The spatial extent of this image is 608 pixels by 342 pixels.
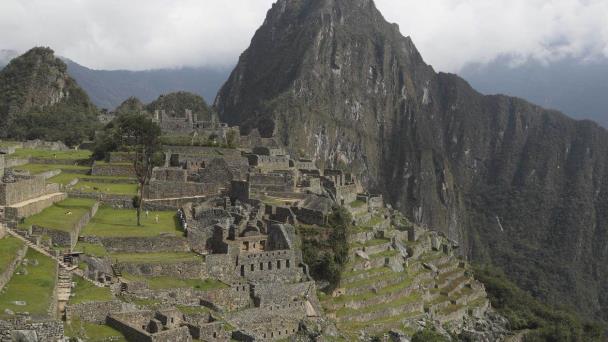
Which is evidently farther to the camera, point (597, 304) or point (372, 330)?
point (597, 304)

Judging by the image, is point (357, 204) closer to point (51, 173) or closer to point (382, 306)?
point (382, 306)

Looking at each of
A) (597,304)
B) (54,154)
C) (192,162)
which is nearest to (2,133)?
(54,154)

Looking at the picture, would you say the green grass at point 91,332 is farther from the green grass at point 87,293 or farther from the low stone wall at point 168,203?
the low stone wall at point 168,203

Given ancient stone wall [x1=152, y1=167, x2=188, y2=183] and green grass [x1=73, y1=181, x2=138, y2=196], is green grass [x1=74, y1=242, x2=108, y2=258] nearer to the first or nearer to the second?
green grass [x1=73, y1=181, x2=138, y2=196]

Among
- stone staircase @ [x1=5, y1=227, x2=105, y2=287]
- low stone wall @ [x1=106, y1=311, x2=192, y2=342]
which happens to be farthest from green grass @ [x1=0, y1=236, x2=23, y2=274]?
low stone wall @ [x1=106, y1=311, x2=192, y2=342]

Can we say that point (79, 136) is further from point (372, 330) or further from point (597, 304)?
point (597, 304)

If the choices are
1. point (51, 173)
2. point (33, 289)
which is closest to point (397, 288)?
point (51, 173)

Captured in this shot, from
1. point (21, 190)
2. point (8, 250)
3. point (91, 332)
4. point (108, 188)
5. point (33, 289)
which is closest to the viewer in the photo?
point (33, 289)
